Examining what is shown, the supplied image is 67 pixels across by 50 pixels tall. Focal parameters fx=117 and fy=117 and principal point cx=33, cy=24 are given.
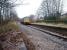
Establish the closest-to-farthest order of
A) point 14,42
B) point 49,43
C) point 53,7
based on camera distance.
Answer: point 14,42
point 49,43
point 53,7

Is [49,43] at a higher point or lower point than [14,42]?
lower

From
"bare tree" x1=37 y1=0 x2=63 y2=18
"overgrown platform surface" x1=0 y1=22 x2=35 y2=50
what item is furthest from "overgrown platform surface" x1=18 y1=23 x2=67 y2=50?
"bare tree" x1=37 y1=0 x2=63 y2=18

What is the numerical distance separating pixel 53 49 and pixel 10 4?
6.26m

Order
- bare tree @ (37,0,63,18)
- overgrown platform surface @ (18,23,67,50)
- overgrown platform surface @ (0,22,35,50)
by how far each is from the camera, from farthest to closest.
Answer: bare tree @ (37,0,63,18) → overgrown platform surface @ (18,23,67,50) → overgrown platform surface @ (0,22,35,50)

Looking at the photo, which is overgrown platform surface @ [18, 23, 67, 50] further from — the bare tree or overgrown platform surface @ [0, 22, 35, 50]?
the bare tree

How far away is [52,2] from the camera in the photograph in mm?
38906

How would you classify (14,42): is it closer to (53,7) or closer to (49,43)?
(49,43)

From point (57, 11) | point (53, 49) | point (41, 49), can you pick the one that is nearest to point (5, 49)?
point (41, 49)

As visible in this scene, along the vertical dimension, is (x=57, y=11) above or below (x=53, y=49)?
above

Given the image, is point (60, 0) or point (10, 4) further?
point (60, 0)

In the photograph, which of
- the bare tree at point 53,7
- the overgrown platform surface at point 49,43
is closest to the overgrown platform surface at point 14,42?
the overgrown platform surface at point 49,43

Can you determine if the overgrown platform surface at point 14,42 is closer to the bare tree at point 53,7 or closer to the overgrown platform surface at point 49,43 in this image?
the overgrown platform surface at point 49,43

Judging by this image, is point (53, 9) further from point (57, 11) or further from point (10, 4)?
point (10, 4)

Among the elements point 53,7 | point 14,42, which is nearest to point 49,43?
point 14,42
